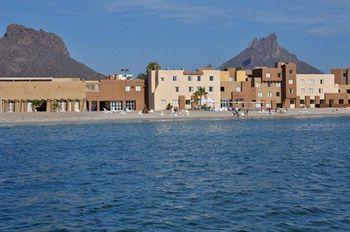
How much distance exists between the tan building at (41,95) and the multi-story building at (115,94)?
6.67 ft

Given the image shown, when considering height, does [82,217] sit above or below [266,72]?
below

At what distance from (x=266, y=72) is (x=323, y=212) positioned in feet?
327

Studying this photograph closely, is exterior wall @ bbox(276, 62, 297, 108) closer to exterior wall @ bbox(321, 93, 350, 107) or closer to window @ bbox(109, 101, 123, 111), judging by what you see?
exterior wall @ bbox(321, 93, 350, 107)

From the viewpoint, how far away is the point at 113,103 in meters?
110

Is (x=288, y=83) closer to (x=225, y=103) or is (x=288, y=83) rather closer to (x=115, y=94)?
(x=225, y=103)

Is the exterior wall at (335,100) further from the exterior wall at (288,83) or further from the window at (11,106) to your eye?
the window at (11,106)

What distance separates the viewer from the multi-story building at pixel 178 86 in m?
107

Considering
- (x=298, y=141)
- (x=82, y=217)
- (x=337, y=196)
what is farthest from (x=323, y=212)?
(x=298, y=141)

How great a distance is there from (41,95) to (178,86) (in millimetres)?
24699

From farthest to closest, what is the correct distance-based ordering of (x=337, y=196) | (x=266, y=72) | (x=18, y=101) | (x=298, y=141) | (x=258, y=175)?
(x=266, y=72) → (x=18, y=101) → (x=298, y=141) → (x=258, y=175) → (x=337, y=196)

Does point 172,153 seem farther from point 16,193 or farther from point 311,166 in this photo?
point 16,193

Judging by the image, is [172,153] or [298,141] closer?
[172,153]

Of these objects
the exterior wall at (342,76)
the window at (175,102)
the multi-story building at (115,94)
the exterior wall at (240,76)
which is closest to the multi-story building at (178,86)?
the window at (175,102)

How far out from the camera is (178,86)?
10862 cm
